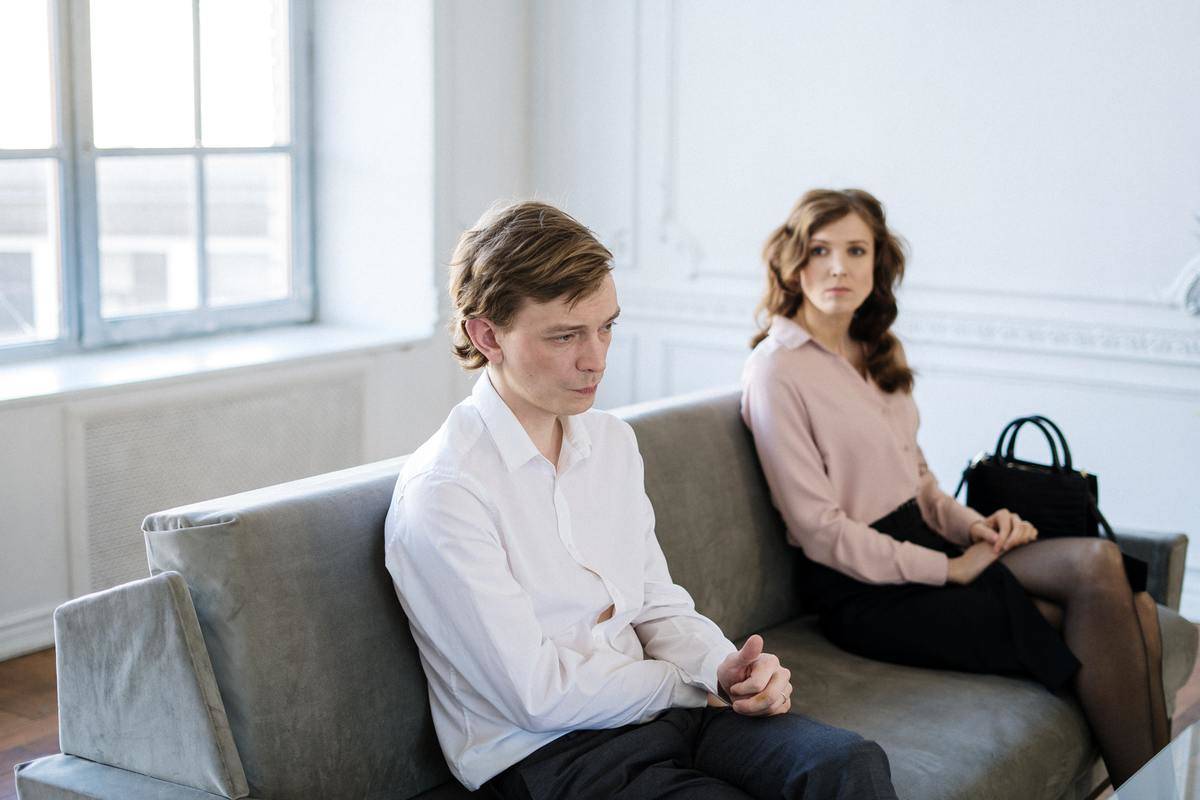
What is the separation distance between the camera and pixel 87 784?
163cm

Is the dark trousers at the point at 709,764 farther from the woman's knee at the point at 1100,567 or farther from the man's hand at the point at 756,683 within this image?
the woman's knee at the point at 1100,567

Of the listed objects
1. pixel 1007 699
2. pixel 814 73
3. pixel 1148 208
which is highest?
pixel 814 73

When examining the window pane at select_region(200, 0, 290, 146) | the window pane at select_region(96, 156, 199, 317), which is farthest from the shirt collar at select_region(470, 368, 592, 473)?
the window pane at select_region(200, 0, 290, 146)

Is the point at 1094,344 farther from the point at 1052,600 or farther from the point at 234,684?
the point at 234,684

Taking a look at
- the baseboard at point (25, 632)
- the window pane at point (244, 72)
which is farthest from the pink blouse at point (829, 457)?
the window pane at point (244, 72)

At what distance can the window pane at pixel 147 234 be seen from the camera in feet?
12.9

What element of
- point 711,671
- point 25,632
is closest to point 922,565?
point 711,671

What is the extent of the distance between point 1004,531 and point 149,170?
267 cm

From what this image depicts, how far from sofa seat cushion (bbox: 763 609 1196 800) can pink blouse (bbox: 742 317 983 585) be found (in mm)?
188

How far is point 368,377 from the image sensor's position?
434 centimetres

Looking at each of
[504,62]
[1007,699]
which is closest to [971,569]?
[1007,699]

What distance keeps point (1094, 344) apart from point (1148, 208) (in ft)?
1.32

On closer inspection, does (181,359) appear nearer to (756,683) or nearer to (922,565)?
(922,565)

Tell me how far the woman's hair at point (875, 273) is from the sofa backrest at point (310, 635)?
102cm
